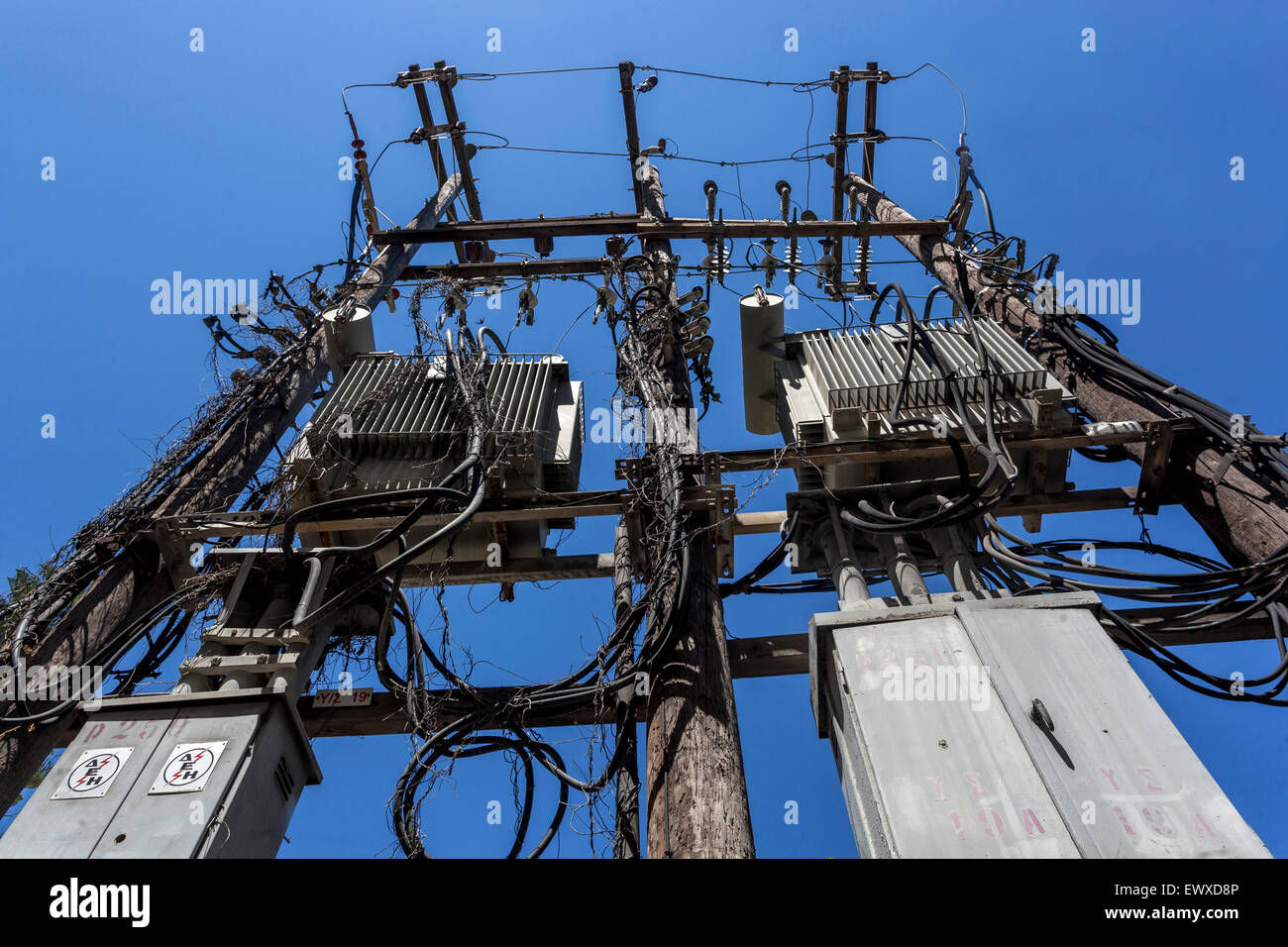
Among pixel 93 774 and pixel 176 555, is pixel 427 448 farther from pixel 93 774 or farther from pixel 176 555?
pixel 93 774

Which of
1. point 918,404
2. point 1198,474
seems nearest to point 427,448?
point 918,404

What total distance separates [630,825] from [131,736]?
246 cm

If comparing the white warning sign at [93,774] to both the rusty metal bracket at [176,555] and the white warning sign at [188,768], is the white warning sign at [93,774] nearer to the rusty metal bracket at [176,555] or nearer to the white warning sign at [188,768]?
the white warning sign at [188,768]

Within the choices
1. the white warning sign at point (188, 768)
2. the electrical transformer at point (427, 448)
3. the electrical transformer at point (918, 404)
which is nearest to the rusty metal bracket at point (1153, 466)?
the electrical transformer at point (918, 404)

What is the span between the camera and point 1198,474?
5492 millimetres

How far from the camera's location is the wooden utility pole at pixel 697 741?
3.30 m

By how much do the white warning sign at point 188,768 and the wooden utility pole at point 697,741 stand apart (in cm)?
201

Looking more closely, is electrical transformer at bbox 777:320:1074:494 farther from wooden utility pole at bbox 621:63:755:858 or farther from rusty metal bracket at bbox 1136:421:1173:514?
wooden utility pole at bbox 621:63:755:858

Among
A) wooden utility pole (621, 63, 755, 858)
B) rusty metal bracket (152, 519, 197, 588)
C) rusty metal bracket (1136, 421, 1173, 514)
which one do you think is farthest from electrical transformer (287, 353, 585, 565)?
rusty metal bracket (1136, 421, 1173, 514)

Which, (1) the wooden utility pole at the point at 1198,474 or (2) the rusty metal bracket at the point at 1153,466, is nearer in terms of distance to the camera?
(1) the wooden utility pole at the point at 1198,474

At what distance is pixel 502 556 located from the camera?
6.04m

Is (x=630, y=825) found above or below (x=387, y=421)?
below
